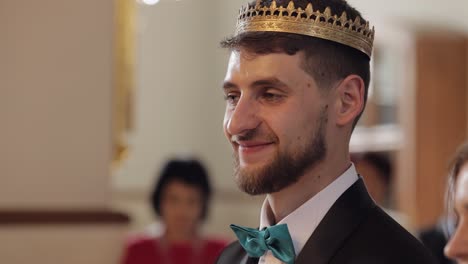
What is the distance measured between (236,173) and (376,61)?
5.76m

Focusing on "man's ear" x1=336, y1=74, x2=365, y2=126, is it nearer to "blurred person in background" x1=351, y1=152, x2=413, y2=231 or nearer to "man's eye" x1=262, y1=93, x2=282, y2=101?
"man's eye" x1=262, y1=93, x2=282, y2=101

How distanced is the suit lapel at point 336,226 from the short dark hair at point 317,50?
0.52 ft

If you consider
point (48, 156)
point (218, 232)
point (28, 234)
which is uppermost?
point (48, 156)

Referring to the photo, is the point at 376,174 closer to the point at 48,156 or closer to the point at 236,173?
the point at 48,156

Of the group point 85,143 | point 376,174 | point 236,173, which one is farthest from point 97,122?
point 236,173

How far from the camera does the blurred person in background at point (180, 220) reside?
15.1 feet

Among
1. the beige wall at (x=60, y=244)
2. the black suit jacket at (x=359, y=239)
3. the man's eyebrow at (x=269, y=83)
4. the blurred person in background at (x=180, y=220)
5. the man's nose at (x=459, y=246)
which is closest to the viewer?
the black suit jacket at (x=359, y=239)

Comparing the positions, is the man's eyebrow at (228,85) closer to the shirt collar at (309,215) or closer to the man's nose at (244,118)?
the man's nose at (244,118)

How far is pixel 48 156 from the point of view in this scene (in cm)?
405

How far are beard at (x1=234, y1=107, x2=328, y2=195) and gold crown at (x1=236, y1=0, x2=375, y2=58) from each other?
0.60 feet

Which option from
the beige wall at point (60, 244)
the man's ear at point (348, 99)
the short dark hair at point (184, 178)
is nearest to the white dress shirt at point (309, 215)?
the man's ear at point (348, 99)

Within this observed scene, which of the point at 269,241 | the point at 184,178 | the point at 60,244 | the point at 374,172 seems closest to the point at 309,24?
the point at 269,241

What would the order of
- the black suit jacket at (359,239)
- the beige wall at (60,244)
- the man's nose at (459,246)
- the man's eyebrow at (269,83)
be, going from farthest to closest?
1. the beige wall at (60,244)
2. the man's nose at (459,246)
3. the man's eyebrow at (269,83)
4. the black suit jacket at (359,239)

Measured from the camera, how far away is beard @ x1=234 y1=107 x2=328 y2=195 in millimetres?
1719
